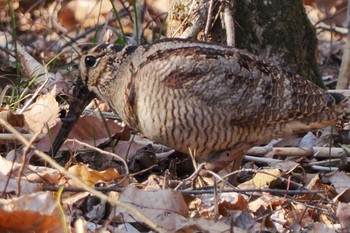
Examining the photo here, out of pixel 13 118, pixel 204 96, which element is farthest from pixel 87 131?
pixel 204 96

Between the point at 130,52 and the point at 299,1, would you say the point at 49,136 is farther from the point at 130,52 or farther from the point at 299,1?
the point at 299,1

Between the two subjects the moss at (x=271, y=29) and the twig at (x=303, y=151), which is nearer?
the twig at (x=303, y=151)

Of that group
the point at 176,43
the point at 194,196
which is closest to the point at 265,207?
the point at 194,196

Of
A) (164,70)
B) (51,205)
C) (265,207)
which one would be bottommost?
(265,207)

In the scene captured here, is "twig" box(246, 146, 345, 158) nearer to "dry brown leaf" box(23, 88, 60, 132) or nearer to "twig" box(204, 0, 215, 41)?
"twig" box(204, 0, 215, 41)

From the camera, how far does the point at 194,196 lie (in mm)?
4219

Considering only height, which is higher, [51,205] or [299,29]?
[299,29]

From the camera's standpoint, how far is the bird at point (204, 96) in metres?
4.59

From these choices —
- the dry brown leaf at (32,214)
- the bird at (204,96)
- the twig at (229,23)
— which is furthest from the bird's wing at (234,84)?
the dry brown leaf at (32,214)

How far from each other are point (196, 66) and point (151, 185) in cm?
72

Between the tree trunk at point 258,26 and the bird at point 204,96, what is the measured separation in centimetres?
82

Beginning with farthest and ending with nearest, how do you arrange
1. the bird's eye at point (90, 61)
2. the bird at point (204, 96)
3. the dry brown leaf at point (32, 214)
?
the bird's eye at point (90, 61)
the bird at point (204, 96)
the dry brown leaf at point (32, 214)

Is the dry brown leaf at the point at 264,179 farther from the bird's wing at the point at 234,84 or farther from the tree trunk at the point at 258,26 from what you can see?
the tree trunk at the point at 258,26

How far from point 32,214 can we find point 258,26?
2847mm
